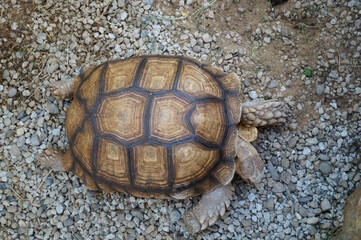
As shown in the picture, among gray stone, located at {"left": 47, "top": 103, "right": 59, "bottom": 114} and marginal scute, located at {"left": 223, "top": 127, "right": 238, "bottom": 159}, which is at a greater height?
marginal scute, located at {"left": 223, "top": 127, "right": 238, "bottom": 159}

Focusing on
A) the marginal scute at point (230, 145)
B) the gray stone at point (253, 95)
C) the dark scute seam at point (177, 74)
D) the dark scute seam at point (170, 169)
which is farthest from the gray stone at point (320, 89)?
the dark scute seam at point (170, 169)

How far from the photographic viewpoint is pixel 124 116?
303cm

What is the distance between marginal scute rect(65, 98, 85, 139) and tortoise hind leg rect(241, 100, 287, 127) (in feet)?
4.01

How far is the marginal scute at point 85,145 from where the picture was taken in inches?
125

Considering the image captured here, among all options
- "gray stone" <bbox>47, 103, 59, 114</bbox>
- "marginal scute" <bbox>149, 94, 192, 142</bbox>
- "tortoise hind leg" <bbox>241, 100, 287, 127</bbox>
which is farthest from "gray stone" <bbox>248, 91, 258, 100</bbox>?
"gray stone" <bbox>47, 103, 59, 114</bbox>

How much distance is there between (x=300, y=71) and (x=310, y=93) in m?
0.21

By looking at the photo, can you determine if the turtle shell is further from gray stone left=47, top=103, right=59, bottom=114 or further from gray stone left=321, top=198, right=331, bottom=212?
gray stone left=321, top=198, right=331, bottom=212

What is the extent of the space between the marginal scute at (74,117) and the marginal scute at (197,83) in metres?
0.77

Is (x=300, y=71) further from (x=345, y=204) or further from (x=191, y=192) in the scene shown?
(x=191, y=192)

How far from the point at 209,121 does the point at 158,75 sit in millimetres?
490

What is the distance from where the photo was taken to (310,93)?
12.0ft

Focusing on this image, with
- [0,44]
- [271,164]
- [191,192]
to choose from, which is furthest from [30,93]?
→ [271,164]

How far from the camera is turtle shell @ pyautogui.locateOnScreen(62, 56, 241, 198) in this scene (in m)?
3.02

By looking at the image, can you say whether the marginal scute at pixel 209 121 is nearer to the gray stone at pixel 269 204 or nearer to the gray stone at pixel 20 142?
the gray stone at pixel 269 204
